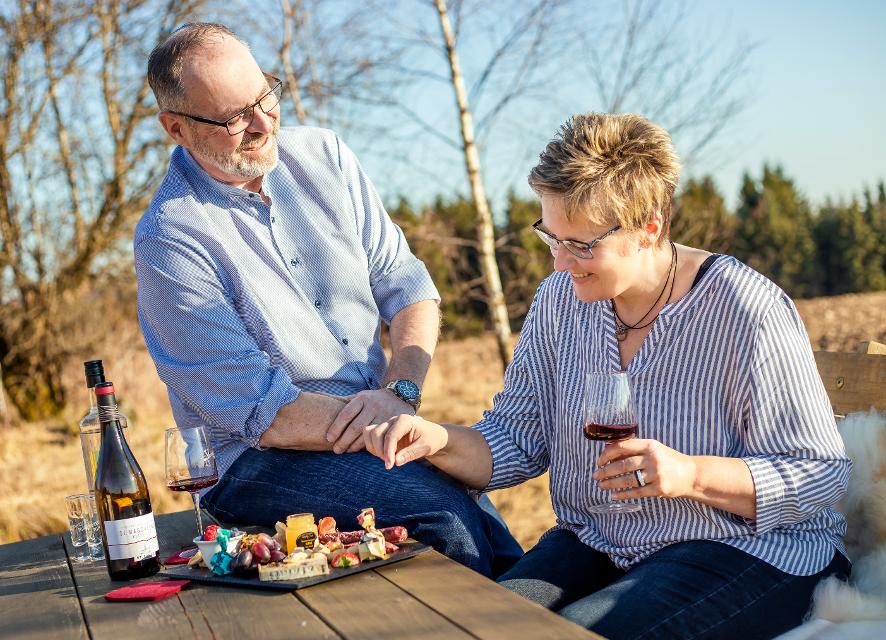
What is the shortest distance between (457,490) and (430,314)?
34.5 inches

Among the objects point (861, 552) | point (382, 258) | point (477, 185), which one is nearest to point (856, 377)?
point (861, 552)

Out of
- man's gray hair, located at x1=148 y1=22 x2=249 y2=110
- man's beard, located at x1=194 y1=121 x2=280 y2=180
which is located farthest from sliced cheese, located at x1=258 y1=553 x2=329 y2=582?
man's gray hair, located at x1=148 y1=22 x2=249 y2=110

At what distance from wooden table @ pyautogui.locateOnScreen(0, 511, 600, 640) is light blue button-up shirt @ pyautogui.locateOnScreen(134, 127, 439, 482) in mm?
728

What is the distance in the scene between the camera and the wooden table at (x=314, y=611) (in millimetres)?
1662

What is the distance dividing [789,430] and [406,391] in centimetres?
113

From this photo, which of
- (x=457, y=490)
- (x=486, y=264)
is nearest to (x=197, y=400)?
(x=457, y=490)

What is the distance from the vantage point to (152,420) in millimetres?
9852

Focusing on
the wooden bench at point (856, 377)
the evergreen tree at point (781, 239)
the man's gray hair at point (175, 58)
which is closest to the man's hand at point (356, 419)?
the man's gray hair at point (175, 58)

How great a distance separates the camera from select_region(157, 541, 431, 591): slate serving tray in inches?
77.2

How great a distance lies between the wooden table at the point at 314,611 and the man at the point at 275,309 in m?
0.55

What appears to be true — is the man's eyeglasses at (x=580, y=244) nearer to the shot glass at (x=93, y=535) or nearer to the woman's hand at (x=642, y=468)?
the woman's hand at (x=642, y=468)

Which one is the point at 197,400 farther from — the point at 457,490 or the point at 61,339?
the point at 61,339

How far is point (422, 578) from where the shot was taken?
1949mm

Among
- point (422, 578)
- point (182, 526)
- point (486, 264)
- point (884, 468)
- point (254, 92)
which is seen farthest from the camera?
point (486, 264)
